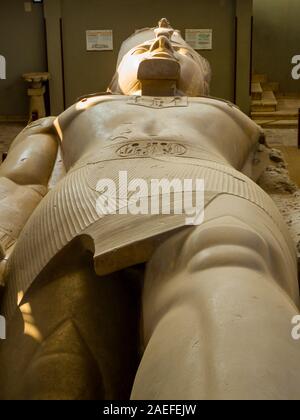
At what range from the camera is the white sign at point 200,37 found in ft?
27.3

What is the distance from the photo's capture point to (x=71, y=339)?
2.37 meters

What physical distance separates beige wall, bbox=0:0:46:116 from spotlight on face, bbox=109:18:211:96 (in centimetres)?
436

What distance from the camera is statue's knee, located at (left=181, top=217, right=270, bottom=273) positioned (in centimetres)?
209

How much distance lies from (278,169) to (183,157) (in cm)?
138

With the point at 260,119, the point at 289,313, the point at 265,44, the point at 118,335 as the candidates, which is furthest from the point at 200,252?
the point at 265,44

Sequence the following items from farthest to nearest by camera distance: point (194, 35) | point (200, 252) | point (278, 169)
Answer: point (194, 35) → point (278, 169) → point (200, 252)

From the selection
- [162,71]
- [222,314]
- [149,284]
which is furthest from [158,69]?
[222,314]

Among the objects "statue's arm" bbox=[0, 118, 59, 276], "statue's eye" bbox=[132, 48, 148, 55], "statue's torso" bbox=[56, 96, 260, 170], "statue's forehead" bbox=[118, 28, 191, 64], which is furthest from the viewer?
"statue's forehead" bbox=[118, 28, 191, 64]

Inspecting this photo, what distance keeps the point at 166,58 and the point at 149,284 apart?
1991mm

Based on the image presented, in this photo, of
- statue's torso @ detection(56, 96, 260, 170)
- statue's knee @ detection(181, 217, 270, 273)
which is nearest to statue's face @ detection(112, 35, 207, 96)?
statue's torso @ detection(56, 96, 260, 170)

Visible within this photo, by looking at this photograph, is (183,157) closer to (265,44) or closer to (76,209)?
(76,209)

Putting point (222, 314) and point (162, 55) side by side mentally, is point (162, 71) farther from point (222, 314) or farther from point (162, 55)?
point (222, 314)

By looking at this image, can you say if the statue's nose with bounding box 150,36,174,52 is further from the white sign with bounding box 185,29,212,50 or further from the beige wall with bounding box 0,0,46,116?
the beige wall with bounding box 0,0,46,116

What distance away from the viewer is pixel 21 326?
7.99 feet
